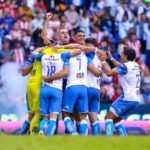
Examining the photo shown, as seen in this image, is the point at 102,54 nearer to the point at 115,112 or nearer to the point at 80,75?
the point at 80,75

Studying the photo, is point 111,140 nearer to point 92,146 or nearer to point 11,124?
point 92,146

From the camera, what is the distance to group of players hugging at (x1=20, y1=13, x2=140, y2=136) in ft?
54.7

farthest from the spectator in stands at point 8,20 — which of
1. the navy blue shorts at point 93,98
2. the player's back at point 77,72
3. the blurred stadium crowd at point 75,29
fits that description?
the player's back at point 77,72

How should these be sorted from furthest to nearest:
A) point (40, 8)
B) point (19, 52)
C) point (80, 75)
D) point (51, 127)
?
1. point (40, 8)
2. point (19, 52)
3. point (80, 75)
4. point (51, 127)

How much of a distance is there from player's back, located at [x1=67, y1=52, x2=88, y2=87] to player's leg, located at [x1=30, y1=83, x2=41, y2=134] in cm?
70

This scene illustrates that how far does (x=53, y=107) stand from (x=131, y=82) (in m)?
1.72

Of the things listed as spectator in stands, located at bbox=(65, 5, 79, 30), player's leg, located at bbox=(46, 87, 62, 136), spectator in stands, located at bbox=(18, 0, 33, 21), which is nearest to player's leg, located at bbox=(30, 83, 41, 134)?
player's leg, located at bbox=(46, 87, 62, 136)

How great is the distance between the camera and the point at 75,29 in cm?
2662

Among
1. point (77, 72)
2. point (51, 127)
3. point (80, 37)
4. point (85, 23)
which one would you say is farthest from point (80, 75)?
point (85, 23)

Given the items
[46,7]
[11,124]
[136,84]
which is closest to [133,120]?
[11,124]

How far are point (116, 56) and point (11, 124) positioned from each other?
18.7 feet

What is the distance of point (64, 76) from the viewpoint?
54.6 feet

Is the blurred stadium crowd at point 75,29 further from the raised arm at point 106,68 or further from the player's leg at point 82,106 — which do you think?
the player's leg at point 82,106

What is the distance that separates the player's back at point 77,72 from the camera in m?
16.8
